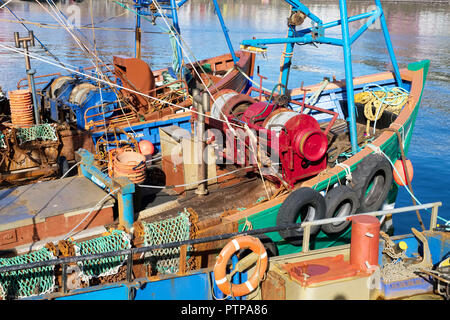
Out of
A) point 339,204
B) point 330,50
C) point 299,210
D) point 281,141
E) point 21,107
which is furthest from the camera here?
point 330,50

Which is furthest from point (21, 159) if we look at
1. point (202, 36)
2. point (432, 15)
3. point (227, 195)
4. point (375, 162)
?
point (432, 15)

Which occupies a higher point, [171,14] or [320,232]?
[171,14]

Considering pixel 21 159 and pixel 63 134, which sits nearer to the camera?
pixel 21 159

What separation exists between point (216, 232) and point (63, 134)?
18.2ft

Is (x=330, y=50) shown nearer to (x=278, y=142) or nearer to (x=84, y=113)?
(x=84, y=113)

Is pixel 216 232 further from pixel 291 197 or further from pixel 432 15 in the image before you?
pixel 432 15

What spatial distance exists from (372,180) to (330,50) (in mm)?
36141

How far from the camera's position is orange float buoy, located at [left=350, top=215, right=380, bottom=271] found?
5.54 m

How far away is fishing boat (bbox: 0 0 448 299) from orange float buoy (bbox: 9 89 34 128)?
391 centimetres

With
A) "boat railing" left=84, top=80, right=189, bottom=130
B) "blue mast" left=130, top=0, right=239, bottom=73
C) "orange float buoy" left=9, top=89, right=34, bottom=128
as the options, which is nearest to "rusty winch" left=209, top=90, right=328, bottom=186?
"boat railing" left=84, top=80, right=189, bottom=130

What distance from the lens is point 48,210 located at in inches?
263

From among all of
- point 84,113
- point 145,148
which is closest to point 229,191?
point 145,148
